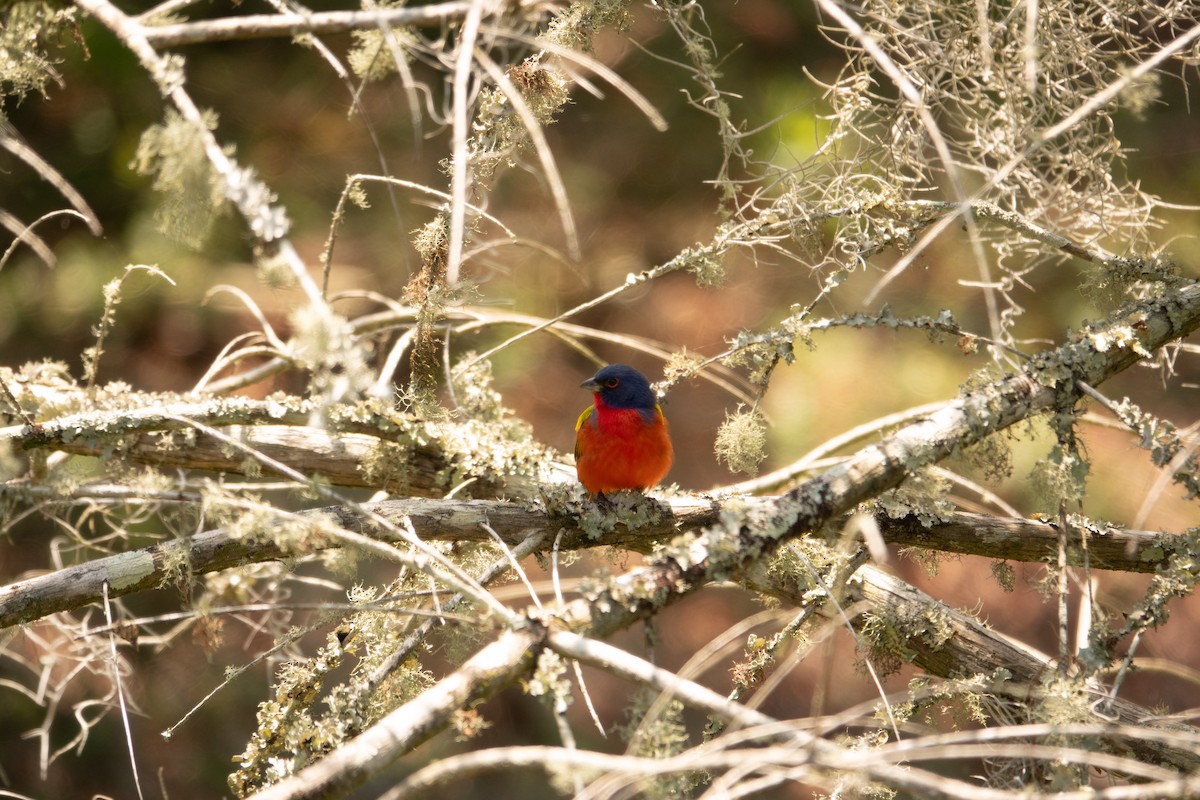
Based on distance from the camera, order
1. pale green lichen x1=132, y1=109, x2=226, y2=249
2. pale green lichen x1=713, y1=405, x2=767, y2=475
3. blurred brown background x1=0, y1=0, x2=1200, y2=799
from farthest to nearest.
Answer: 1. blurred brown background x1=0, y1=0, x2=1200, y2=799
2. pale green lichen x1=713, y1=405, x2=767, y2=475
3. pale green lichen x1=132, y1=109, x2=226, y2=249

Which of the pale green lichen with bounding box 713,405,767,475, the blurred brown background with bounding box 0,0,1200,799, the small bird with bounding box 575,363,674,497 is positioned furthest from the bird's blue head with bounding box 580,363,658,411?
the blurred brown background with bounding box 0,0,1200,799

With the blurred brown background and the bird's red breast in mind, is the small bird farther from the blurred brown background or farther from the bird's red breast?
the blurred brown background

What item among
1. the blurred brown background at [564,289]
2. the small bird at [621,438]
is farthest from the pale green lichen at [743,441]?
the blurred brown background at [564,289]

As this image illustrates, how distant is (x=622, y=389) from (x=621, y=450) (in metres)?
0.43

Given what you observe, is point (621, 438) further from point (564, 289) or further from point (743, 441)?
point (564, 289)

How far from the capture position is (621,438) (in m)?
3.73

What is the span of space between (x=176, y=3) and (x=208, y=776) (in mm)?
5380

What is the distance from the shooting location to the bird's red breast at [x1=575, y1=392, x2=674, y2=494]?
365 cm

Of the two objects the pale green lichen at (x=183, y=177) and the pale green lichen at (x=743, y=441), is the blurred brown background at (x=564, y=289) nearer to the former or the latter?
the pale green lichen at (x=743, y=441)

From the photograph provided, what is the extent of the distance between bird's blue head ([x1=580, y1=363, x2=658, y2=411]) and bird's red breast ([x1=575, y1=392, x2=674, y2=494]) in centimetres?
3

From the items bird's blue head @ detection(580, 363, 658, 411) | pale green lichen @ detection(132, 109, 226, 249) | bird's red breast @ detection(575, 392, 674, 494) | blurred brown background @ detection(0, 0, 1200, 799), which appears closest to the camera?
pale green lichen @ detection(132, 109, 226, 249)

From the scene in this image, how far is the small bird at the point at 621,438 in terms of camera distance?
12.0 feet

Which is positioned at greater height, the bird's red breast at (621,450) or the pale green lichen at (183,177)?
the pale green lichen at (183,177)

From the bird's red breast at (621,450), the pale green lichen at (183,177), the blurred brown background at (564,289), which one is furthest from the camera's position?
the blurred brown background at (564,289)
